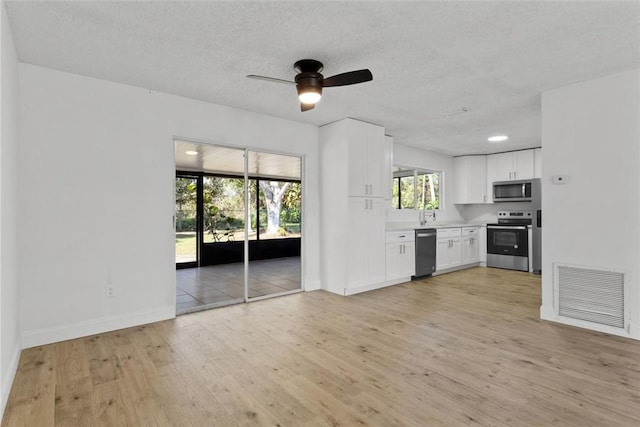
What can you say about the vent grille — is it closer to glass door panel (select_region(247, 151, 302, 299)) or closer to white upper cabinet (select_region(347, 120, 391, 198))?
white upper cabinet (select_region(347, 120, 391, 198))

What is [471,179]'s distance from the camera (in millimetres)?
7332

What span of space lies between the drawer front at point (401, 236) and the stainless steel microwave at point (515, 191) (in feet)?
8.78

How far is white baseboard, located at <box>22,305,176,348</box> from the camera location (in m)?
2.88

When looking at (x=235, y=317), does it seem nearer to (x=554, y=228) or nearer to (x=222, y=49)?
(x=222, y=49)

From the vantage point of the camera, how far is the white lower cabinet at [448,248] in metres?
6.15

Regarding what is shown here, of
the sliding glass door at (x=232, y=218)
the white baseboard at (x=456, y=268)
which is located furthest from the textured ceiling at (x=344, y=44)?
the white baseboard at (x=456, y=268)

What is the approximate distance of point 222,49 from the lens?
266 cm

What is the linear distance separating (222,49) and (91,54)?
1121 mm

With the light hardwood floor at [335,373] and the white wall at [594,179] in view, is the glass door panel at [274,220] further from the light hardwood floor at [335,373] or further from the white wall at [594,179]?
the white wall at [594,179]

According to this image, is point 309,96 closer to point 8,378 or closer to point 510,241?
point 8,378

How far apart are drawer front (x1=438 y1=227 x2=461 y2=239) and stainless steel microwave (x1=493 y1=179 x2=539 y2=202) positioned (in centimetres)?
130

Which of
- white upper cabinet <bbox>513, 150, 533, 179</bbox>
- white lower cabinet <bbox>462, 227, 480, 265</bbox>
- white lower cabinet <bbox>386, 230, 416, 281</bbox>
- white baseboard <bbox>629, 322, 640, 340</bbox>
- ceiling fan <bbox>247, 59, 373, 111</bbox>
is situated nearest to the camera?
ceiling fan <bbox>247, 59, 373, 111</bbox>

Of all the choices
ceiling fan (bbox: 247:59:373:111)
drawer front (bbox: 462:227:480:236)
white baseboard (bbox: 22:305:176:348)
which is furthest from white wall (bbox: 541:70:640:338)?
white baseboard (bbox: 22:305:176:348)

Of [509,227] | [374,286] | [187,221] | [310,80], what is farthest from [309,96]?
[509,227]
